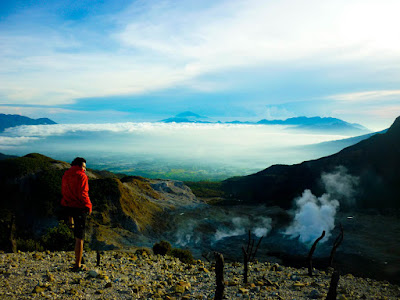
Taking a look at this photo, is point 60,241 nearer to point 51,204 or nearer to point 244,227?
point 51,204

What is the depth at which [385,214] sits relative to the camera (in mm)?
67375

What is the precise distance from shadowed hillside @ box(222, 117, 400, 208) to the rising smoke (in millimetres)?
2461

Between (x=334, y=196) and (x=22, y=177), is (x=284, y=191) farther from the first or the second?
(x=22, y=177)

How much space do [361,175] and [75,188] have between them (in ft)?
307

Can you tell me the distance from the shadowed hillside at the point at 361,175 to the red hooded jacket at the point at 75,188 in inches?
3308

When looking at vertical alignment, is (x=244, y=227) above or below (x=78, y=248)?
below

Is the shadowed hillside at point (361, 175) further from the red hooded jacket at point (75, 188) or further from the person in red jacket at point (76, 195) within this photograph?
the red hooded jacket at point (75, 188)

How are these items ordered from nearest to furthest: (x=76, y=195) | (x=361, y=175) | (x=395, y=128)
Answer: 1. (x=76, y=195)
2. (x=361, y=175)
3. (x=395, y=128)

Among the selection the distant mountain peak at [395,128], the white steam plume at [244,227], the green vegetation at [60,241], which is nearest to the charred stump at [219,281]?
the green vegetation at [60,241]

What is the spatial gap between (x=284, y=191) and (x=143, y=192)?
57.1 meters

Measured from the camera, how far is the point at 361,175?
83.8m

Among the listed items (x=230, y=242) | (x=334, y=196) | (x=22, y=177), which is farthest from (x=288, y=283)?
(x=334, y=196)

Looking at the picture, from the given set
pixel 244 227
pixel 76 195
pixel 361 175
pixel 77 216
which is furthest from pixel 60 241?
pixel 361 175

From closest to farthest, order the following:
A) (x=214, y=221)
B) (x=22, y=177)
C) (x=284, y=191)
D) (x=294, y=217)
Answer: (x=22, y=177) → (x=214, y=221) → (x=294, y=217) → (x=284, y=191)
